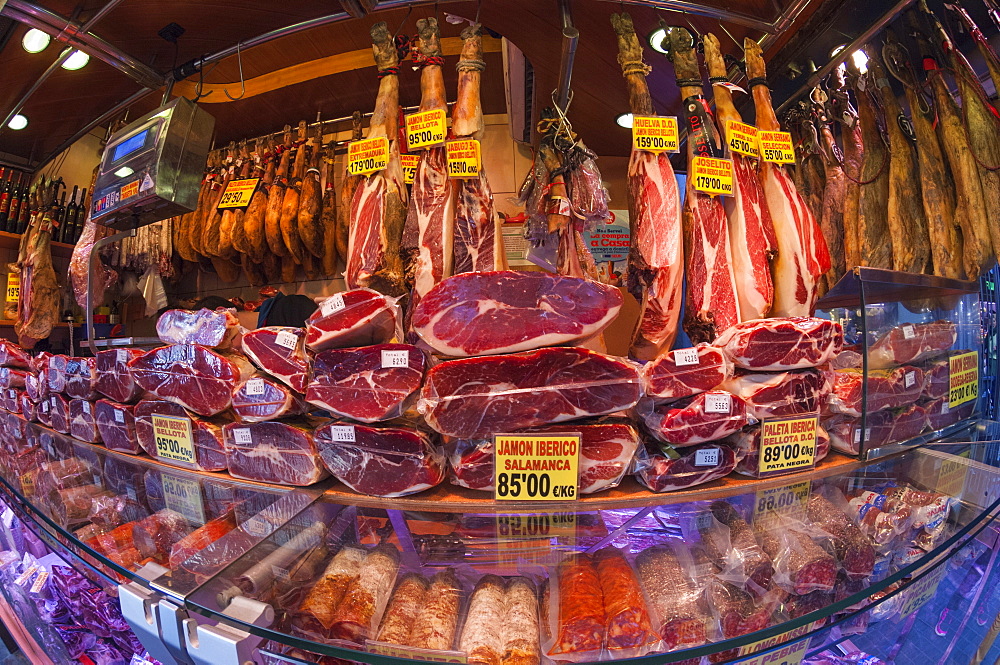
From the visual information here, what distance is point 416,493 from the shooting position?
1611 mm

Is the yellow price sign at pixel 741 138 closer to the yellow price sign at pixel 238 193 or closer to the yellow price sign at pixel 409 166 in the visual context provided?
the yellow price sign at pixel 409 166

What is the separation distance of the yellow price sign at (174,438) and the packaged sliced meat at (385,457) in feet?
2.40

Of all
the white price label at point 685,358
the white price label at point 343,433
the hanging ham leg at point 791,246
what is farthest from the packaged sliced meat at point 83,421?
the hanging ham leg at point 791,246

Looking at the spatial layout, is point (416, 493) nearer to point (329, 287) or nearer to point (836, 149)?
point (836, 149)

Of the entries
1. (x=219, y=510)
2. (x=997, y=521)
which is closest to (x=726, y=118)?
(x=997, y=521)

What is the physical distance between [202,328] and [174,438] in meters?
0.48

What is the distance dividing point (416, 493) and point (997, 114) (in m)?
3.10

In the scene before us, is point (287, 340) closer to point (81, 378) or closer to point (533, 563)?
point (533, 563)

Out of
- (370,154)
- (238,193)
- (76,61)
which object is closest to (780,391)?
(370,154)

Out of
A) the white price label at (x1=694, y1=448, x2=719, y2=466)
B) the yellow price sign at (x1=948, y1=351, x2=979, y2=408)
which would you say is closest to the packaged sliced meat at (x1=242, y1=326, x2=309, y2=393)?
the white price label at (x1=694, y1=448, x2=719, y2=466)

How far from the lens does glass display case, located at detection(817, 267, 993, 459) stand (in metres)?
1.76

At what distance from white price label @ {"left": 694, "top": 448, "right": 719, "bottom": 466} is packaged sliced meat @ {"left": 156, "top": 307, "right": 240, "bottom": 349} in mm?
1848

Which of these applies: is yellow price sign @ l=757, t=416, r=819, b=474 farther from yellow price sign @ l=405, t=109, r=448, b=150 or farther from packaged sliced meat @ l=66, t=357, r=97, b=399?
packaged sliced meat @ l=66, t=357, r=97, b=399

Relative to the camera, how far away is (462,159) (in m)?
2.18
